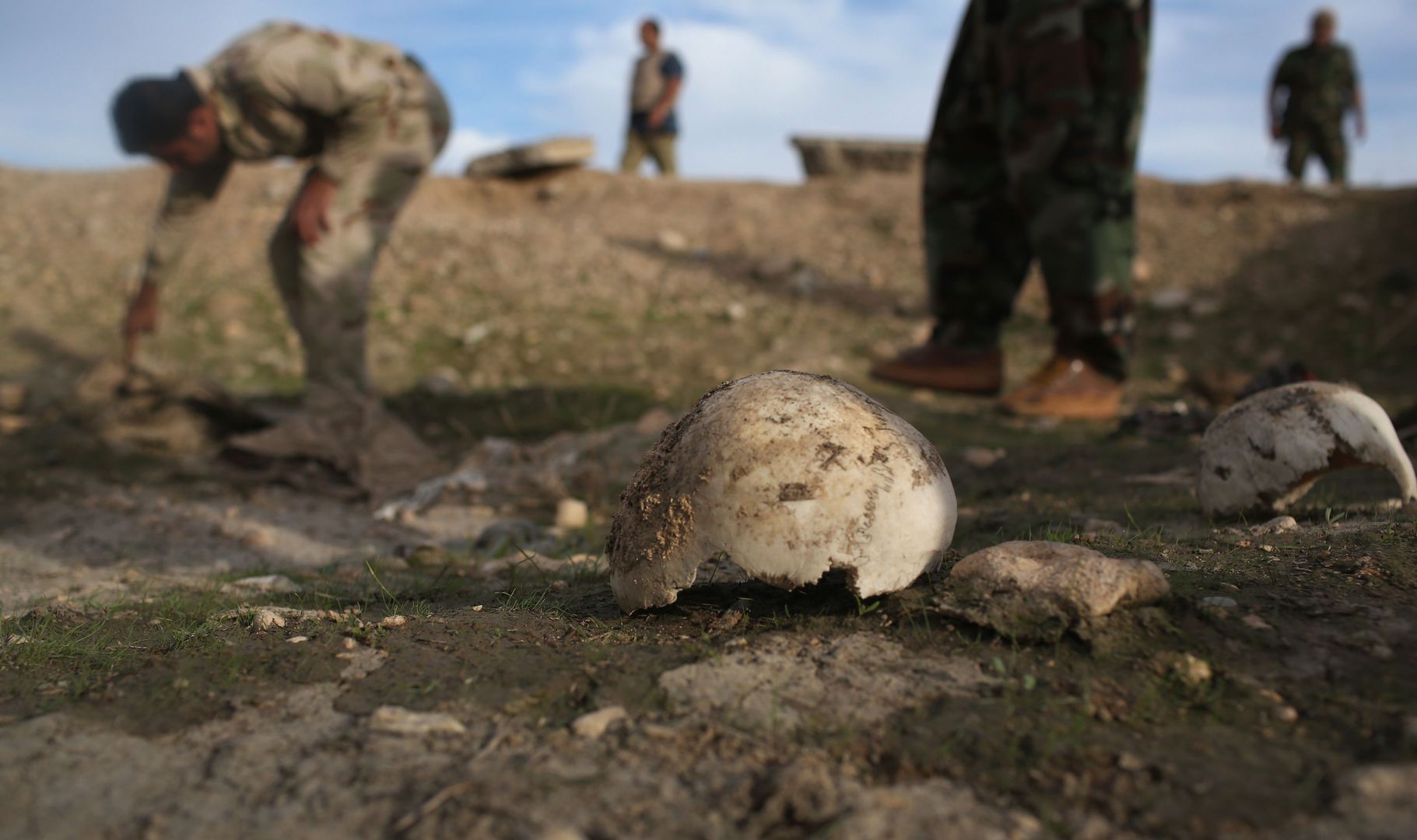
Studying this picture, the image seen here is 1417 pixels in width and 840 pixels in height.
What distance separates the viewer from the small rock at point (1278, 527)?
237 cm

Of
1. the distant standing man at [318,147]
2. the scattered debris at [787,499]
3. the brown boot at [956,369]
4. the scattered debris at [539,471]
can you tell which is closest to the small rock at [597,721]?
the scattered debris at [787,499]

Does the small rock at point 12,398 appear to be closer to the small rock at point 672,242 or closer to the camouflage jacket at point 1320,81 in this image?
the small rock at point 672,242

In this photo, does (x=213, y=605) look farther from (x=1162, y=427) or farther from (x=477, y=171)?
(x=477, y=171)

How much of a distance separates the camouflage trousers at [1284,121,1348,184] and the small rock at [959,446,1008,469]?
8276 millimetres

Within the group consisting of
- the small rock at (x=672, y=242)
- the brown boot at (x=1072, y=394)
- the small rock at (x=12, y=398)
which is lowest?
the small rock at (x=12, y=398)

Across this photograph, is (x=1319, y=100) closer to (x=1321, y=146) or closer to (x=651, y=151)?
(x=1321, y=146)

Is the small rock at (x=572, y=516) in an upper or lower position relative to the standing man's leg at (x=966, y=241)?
lower

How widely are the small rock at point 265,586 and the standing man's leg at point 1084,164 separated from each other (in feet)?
11.7

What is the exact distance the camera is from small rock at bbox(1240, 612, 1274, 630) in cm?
171

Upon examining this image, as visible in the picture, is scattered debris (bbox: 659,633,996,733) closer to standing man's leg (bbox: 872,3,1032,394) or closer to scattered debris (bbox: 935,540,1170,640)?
scattered debris (bbox: 935,540,1170,640)

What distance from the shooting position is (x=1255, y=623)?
172 centimetres

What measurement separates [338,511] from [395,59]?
8.06ft

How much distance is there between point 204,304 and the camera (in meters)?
7.77

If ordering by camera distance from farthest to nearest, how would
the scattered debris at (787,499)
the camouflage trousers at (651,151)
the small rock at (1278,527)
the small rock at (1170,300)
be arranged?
1. the camouflage trousers at (651,151)
2. the small rock at (1170,300)
3. the small rock at (1278,527)
4. the scattered debris at (787,499)
